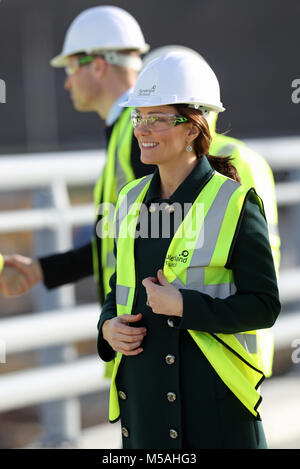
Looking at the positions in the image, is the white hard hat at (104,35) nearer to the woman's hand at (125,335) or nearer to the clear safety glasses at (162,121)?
the clear safety glasses at (162,121)

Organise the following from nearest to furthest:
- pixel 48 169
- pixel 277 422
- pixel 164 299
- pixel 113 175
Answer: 1. pixel 164 299
2. pixel 113 175
3. pixel 48 169
4. pixel 277 422

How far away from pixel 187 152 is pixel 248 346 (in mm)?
571

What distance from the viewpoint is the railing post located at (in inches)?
146

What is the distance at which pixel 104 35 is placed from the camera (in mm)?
3447

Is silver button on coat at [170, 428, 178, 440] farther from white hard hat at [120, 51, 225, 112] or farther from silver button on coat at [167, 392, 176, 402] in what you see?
white hard hat at [120, 51, 225, 112]

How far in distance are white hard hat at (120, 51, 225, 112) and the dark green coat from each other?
0.61ft

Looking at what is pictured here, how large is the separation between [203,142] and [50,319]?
157 cm

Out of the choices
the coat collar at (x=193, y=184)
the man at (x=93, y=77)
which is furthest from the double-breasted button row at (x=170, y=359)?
the man at (x=93, y=77)

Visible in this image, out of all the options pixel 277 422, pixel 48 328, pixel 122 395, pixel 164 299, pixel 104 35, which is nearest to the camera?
pixel 164 299

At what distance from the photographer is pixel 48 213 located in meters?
3.77

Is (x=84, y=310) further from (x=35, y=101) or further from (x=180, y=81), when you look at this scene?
(x=35, y=101)

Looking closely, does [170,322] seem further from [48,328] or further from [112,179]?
[48,328]

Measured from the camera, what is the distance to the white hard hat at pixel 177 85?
86.0 inches

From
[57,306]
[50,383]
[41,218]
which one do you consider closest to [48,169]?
[41,218]
